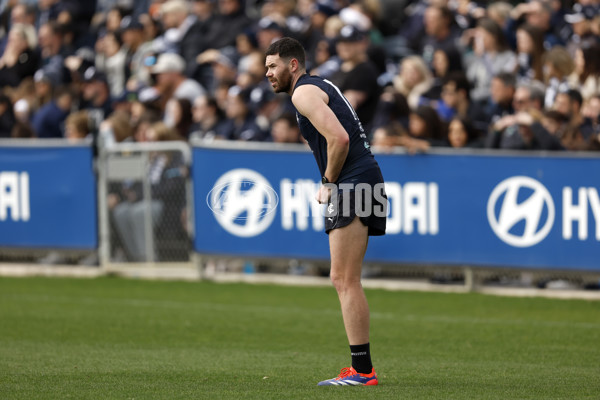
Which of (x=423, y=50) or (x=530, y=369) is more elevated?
(x=423, y=50)

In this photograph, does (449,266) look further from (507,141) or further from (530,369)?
(530,369)

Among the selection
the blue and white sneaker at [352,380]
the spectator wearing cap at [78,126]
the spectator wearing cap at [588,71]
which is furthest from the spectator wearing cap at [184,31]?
the blue and white sneaker at [352,380]

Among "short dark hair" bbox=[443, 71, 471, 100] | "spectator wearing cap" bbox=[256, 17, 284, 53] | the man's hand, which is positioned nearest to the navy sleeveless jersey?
the man's hand

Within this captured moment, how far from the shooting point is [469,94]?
599 inches

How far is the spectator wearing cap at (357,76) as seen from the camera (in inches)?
597

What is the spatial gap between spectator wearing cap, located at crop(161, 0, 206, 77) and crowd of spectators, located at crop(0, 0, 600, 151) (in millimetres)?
26

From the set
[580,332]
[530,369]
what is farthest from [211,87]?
[530,369]

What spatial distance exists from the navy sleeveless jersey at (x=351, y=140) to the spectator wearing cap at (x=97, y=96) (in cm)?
1170

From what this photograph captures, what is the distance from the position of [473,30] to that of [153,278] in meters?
5.87

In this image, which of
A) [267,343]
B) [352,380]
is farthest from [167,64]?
[352,380]

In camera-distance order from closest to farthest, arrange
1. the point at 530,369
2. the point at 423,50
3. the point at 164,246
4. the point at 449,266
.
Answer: the point at 530,369, the point at 449,266, the point at 164,246, the point at 423,50

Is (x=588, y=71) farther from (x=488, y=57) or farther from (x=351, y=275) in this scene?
(x=351, y=275)

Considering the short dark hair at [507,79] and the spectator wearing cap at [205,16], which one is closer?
the short dark hair at [507,79]

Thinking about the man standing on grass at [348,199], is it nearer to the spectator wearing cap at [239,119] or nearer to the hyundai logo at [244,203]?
the hyundai logo at [244,203]
